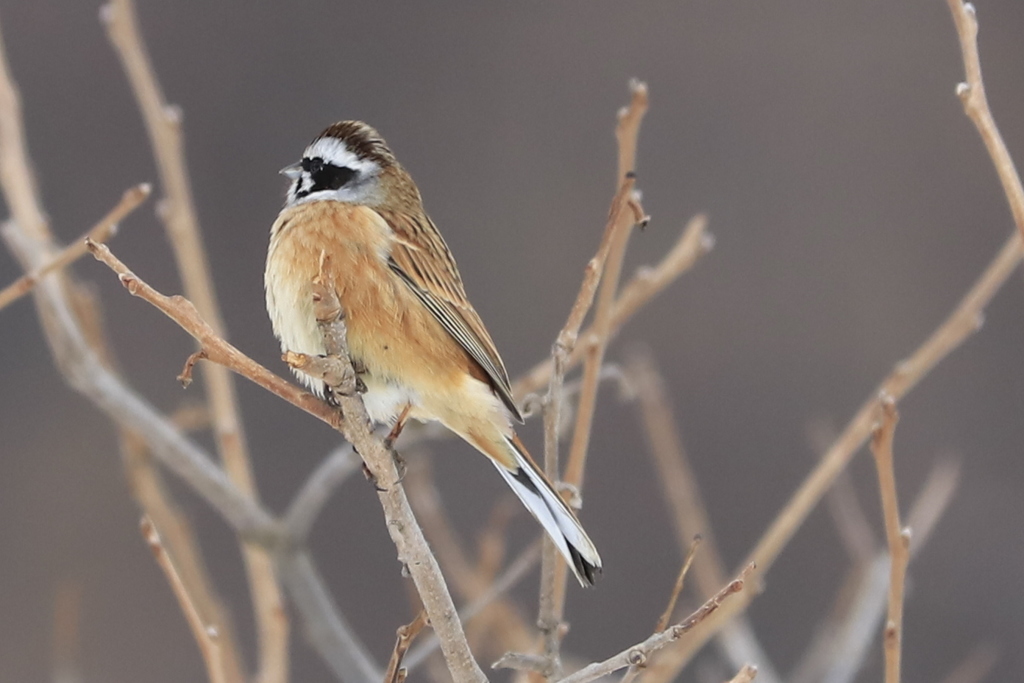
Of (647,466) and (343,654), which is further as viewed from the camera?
(647,466)

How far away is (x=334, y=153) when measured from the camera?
183 centimetres

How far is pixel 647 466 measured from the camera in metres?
3.79

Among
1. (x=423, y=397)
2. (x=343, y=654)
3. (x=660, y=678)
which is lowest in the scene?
(x=660, y=678)

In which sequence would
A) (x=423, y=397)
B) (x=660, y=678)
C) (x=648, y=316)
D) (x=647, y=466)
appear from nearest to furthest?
(x=660, y=678), (x=423, y=397), (x=647, y=466), (x=648, y=316)

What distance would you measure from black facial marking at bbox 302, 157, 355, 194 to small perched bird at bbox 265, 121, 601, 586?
0.08m

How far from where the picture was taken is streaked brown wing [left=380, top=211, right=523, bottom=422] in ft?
5.36

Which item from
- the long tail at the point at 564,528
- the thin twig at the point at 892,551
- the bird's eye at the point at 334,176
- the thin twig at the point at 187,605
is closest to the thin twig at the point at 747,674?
the thin twig at the point at 892,551

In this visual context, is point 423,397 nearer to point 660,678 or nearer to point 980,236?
point 660,678

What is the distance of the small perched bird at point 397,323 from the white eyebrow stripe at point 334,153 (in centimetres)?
10

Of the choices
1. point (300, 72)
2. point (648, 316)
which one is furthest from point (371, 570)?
point (300, 72)

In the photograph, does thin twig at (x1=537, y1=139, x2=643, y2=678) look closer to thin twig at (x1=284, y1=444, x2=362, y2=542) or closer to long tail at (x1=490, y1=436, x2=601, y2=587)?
long tail at (x1=490, y1=436, x2=601, y2=587)

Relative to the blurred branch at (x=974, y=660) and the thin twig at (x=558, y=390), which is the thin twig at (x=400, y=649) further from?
the blurred branch at (x=974, y=660)

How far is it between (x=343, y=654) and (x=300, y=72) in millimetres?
2856

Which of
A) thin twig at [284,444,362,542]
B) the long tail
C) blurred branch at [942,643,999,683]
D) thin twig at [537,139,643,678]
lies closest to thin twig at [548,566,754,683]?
thin twig at [537,139,643,678]
